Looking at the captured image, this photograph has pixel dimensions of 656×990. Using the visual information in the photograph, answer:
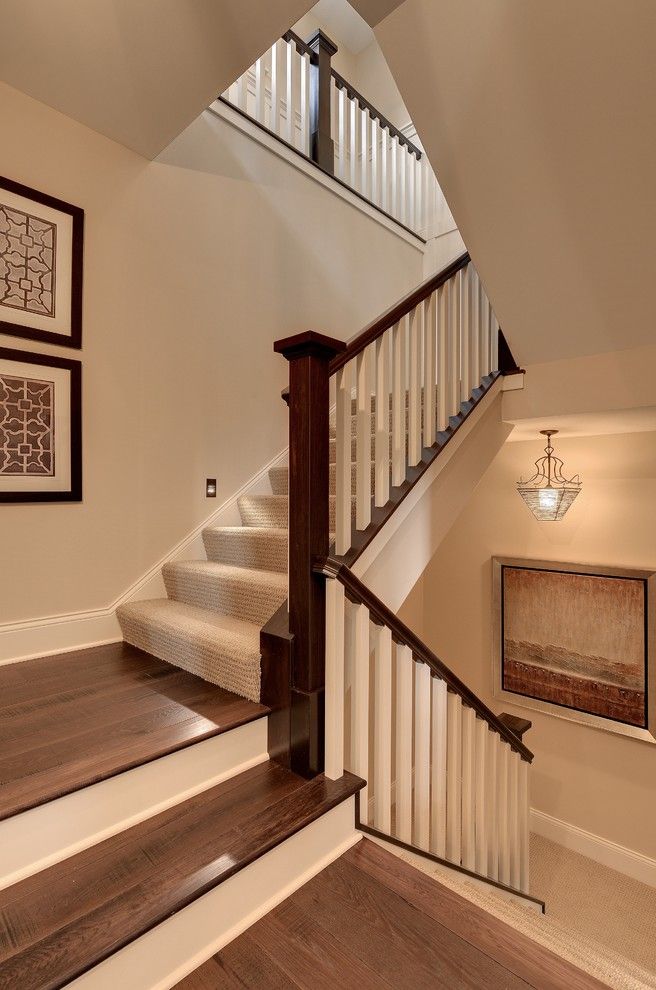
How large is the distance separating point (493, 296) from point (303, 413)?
4.54 feet

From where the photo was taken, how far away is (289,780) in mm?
1536

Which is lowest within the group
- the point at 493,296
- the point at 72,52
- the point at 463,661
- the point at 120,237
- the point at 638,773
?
the point at 638,773

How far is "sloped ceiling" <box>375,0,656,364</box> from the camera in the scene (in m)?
1.51

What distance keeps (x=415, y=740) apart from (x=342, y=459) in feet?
3.41

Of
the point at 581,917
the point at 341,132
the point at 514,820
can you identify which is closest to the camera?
the point at 514,820

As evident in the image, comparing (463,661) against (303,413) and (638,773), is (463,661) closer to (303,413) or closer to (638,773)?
(638,773)

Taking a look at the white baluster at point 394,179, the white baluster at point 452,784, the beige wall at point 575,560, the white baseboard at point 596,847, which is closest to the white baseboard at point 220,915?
the white baluster at point 452,784

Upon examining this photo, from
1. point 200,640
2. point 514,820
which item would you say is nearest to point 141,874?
point 200,640

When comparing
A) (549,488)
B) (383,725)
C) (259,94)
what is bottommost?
(383,725)

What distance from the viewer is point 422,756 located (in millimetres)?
1777

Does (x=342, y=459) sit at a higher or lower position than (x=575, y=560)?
higher

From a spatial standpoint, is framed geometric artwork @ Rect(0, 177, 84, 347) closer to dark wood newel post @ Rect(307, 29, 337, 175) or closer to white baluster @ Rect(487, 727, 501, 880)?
dark wood newel post @ Rect(307, 29, 337, 175)

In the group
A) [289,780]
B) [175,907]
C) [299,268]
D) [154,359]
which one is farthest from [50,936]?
[299,268]

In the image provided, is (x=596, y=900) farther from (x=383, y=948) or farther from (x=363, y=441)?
(x=363, y=441)
